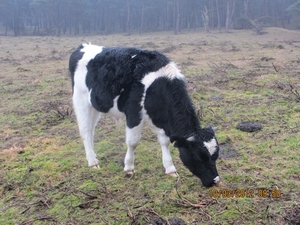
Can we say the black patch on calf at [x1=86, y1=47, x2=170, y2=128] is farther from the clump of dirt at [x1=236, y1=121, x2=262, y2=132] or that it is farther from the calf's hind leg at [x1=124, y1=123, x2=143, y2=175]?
the clump of dirt at [x1=236, y1=121, x2=262, y2=132]

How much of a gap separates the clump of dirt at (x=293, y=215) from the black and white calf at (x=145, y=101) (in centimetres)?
81

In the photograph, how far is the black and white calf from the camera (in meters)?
3.70

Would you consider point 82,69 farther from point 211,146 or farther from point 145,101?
point 211,146

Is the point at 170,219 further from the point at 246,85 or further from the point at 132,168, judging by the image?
the point at 246,85

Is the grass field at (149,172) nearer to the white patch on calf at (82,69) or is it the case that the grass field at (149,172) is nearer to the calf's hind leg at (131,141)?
the calf's hind leg at (131,141)

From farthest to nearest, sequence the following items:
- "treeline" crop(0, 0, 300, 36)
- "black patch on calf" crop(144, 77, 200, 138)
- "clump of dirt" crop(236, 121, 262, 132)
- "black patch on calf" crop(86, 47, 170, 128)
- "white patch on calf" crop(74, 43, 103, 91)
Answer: "treeline" crop(0, 0, 300, 36) < "clump of dirt" crop(236, 121, 262, 132) < "white patch on calf" crop(74, 43, 103, 91) < "black patch on calf" crop(86, 47, 170, 128) < "black patch on calf" crop(144, 77, 200, 138)

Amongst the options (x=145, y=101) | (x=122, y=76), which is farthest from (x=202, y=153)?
(x=122, y=76)

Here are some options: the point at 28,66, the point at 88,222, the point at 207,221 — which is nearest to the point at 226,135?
the point at 207,221
